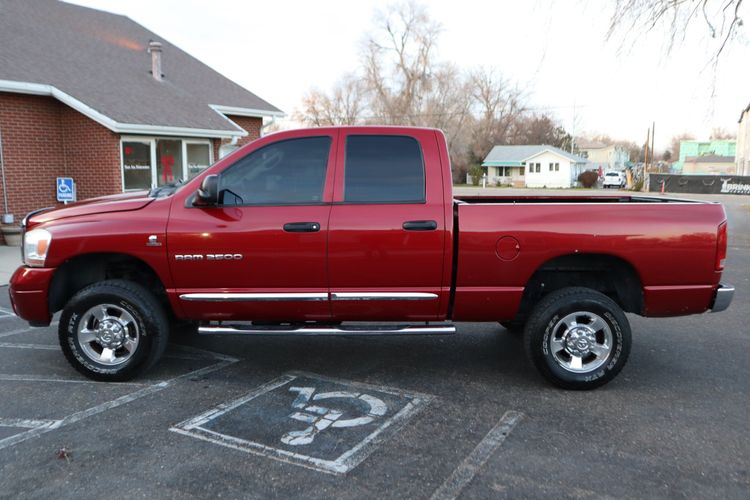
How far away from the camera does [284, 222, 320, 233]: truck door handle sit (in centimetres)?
471

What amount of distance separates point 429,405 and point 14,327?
476cm

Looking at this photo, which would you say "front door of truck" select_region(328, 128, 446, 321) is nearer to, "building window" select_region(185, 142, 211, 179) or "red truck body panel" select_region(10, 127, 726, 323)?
"red truck body panel" select_region(10, 127, 726, 323)

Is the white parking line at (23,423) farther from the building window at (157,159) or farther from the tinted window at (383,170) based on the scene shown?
the building window at (157,159)

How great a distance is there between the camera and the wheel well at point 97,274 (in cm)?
496

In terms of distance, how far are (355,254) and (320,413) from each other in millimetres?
1200

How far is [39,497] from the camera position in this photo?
10.6ft

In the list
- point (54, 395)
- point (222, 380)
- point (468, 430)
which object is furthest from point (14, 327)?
point (468, 430)

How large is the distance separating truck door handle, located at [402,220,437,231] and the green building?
126 m

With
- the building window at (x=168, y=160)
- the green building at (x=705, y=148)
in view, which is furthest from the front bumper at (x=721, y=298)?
the green building at (x=705, y=148)

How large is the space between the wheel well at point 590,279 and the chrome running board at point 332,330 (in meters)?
0.86

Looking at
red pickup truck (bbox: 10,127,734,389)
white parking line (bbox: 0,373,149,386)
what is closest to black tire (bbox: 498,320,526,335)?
red pickup truck (bbox: 10,127,734,389)

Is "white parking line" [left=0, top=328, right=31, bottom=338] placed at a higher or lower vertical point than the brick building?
lower

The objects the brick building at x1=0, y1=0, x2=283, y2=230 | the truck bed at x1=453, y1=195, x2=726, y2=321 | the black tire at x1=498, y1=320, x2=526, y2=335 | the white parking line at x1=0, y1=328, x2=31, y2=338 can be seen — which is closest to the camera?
the truck bed at x1=453, y1=195, x2=726, y2=321

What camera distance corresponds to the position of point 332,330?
479cm
